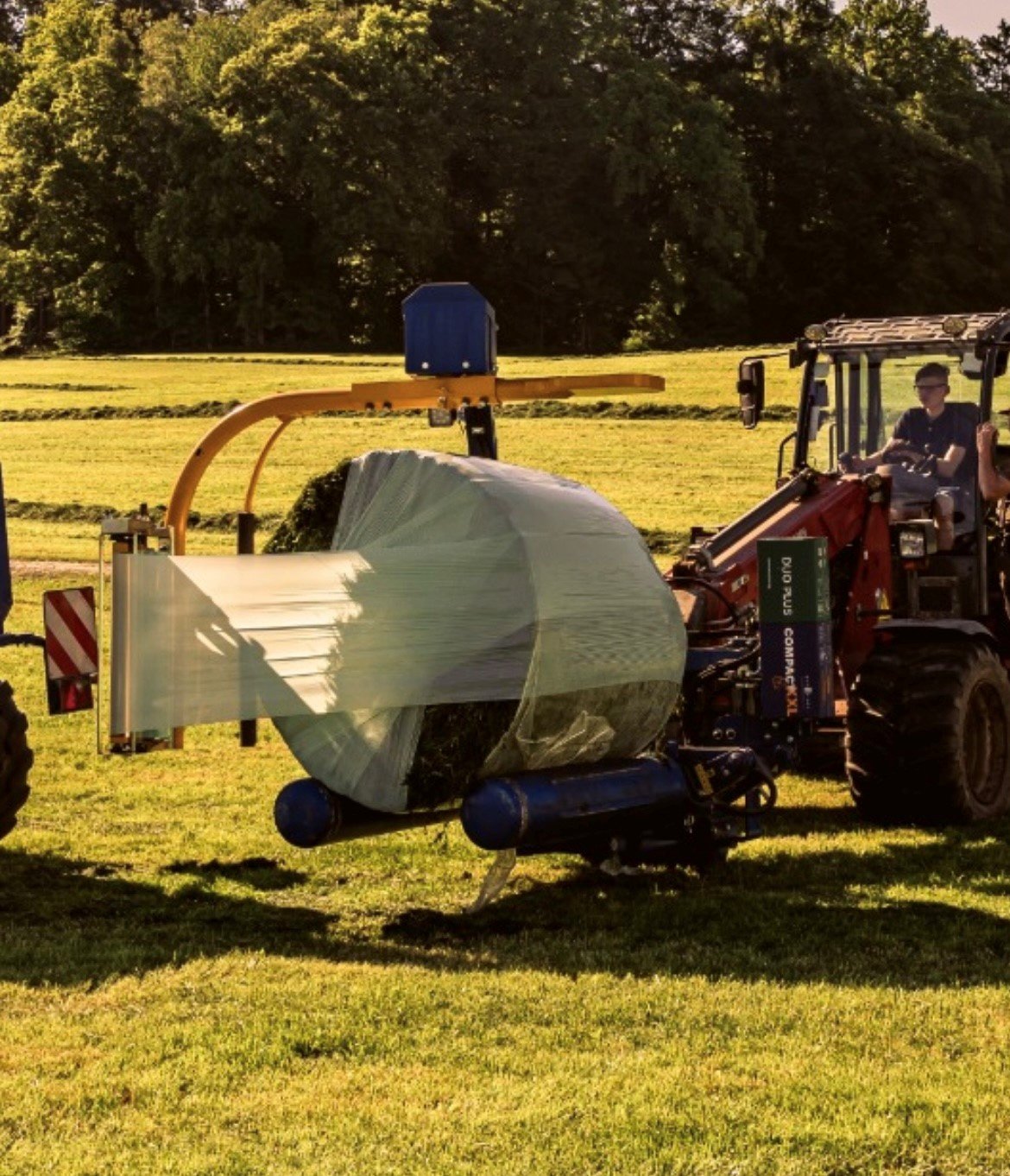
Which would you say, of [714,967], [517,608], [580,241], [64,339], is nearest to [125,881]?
[517,608]

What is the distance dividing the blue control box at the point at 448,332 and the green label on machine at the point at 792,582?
267 centimetres

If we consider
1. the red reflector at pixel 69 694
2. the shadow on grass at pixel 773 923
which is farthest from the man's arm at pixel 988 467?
the red reflector at pixel 69 694

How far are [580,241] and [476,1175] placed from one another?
7906cm

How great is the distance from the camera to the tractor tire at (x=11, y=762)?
42.8 ft

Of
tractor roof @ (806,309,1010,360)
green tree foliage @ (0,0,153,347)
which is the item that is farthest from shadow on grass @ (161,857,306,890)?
green tree foliage @ (0,0,153,347)

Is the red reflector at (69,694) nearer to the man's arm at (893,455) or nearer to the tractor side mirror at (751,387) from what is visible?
the tractor side mirror at (751,387)

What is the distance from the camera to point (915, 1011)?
9.60 m

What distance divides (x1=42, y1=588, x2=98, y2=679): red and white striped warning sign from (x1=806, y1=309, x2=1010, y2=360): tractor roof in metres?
6.30

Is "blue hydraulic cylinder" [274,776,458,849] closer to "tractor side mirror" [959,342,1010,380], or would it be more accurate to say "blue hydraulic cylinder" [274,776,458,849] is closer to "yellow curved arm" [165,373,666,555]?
"yellow curved arm" [165,373,666,555]

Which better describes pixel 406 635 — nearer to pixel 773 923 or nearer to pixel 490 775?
pixel 490 775

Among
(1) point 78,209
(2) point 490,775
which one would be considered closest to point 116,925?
(2) point 490,775

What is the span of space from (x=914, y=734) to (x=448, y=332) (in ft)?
12.7

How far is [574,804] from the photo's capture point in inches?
464

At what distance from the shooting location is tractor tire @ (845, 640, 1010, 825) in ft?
46.9
